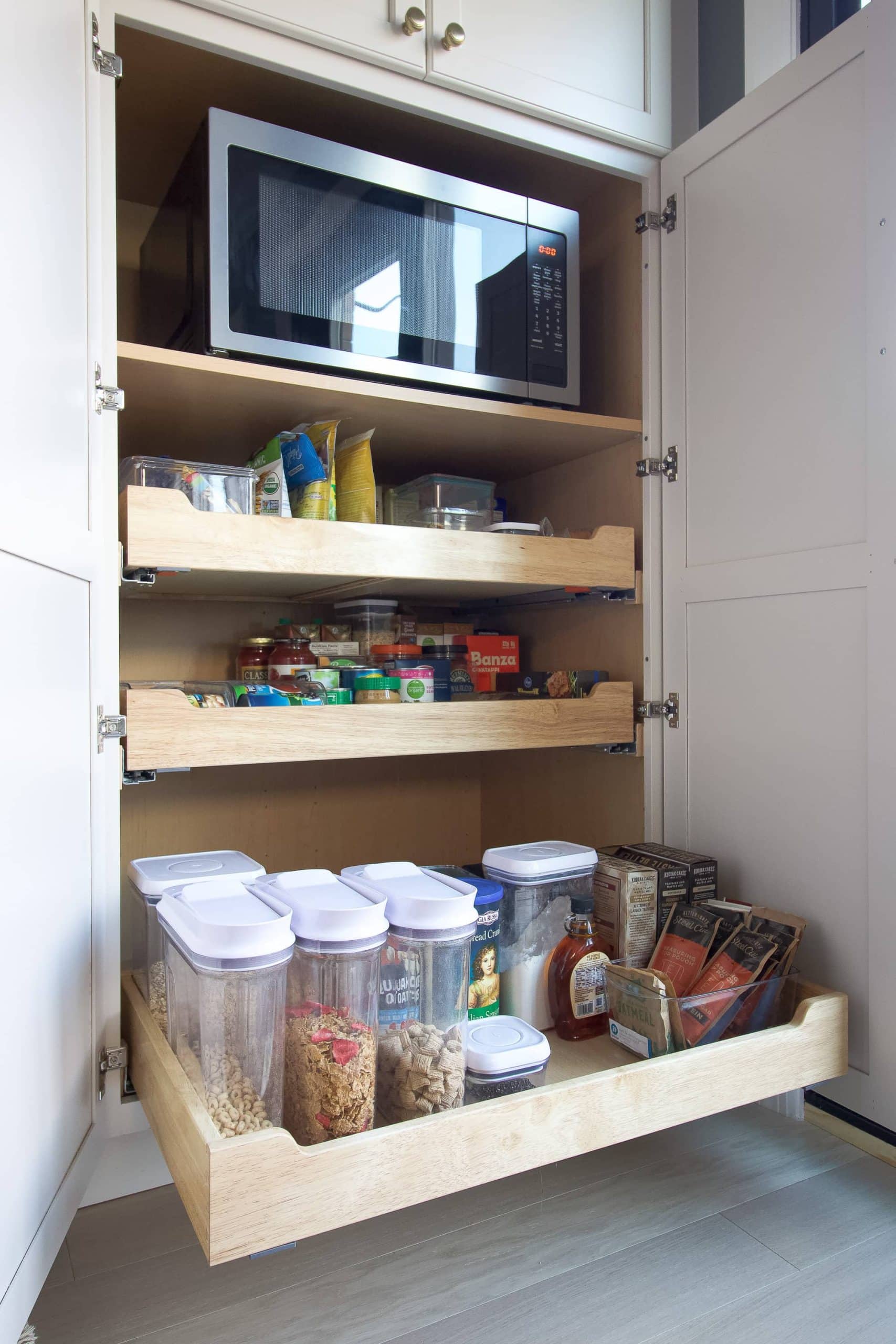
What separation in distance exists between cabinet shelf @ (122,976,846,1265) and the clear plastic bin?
28 millimetres

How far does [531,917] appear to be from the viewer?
42.9 inches

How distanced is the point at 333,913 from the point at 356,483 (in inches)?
25.7

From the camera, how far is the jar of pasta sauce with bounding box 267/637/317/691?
4.27 ft

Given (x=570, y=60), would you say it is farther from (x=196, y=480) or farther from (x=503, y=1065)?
(x=503, y=1065)

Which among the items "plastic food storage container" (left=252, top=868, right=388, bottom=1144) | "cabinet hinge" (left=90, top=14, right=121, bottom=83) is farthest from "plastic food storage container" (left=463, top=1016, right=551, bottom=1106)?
"cabinet hinge" (left=90, top=14, right=121, bottom=83)

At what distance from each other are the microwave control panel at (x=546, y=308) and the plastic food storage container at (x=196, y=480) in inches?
19.2

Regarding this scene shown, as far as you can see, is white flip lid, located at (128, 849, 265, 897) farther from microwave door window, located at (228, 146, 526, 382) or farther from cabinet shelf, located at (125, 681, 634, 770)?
microwave door window, located at (228, 146, 526, 382)

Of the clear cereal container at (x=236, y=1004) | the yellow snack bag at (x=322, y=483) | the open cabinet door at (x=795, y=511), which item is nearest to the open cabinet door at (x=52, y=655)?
the clear cereal container at (x=236, y=1004)

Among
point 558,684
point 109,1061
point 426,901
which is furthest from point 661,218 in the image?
point 109,1061

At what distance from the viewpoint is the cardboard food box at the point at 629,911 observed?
3.73 ft

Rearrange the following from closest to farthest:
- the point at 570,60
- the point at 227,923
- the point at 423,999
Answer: the point at 227,923
the point at 423,999
the point at 570,60

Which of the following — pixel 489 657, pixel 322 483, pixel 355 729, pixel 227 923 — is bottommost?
pixel 227 923

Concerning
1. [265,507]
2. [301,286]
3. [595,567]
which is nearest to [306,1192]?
[265,507]

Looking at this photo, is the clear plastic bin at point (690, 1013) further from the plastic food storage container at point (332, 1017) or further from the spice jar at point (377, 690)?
the spice jar at point (377, 690)
